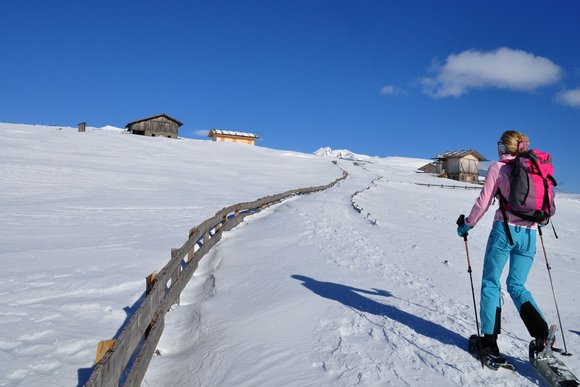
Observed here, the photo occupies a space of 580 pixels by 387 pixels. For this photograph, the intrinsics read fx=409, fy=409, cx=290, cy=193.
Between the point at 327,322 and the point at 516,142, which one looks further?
the point at 327,322

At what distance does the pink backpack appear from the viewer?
154 inches

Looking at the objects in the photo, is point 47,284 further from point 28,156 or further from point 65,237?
point 28,156

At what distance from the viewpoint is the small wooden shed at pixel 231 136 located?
7788cm

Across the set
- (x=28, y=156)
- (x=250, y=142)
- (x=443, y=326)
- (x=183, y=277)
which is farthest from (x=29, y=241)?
(x=250, y=142)

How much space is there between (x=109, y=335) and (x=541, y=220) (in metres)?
4.82

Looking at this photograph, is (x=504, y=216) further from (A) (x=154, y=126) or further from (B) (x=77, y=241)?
(A) (x=154, y=126)

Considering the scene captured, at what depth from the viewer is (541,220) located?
3.98 meters

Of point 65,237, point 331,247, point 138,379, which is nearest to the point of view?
point 138,379

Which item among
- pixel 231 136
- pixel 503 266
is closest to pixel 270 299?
pixel 503 266

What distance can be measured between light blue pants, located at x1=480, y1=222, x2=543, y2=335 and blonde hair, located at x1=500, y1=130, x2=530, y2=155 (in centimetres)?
77

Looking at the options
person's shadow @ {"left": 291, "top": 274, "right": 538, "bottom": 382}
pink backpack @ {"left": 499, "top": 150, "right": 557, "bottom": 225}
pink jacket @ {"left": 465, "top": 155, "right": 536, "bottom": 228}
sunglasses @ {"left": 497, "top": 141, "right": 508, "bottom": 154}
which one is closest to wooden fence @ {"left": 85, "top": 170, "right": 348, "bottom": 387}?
person's shadow @ {"left": 291, "top": 274, "right": 538, "bottom": 382}

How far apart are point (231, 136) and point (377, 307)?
74.5 meters

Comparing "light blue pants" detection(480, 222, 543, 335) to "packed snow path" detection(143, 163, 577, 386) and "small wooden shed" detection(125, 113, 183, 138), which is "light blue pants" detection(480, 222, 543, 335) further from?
"small wooden shed" detection(125, 113, 183, 138)

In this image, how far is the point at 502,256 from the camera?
402 cm
